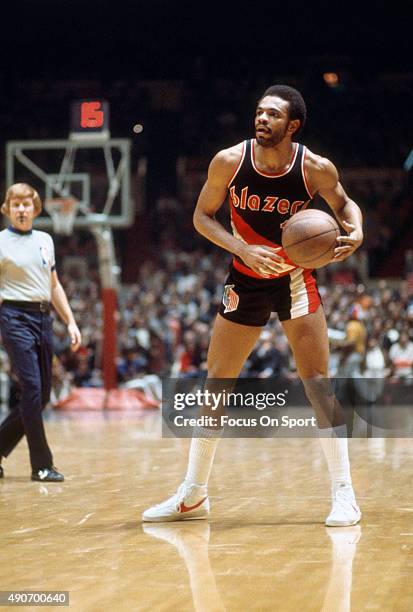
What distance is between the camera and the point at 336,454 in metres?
4.27

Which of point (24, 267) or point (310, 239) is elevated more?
point (310, 239)

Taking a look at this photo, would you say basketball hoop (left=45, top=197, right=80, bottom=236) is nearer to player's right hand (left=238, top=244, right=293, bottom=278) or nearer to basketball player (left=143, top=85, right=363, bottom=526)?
basketball player (left=143, top=85, right=363, bottom=526)

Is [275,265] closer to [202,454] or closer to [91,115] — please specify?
[202,454]

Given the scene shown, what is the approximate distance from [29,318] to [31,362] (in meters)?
0.27

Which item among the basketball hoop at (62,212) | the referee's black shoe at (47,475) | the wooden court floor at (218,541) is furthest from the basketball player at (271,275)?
A: the basketball hoop at (62,212)

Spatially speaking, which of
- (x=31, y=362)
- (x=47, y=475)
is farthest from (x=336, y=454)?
(x=31, y=362)

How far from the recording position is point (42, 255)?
236 inches

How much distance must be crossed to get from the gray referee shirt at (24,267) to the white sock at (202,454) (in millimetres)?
1953

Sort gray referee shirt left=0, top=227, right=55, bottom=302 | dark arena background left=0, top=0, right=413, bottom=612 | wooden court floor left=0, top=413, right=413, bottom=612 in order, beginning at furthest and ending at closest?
1. gray referee shirt left=0, top=227, right=55, bottom=302
2. dark arena background left=0, top=0, right=413, bottom=612
3. wooden court floor left=0, top=413, right=413, bottom=612

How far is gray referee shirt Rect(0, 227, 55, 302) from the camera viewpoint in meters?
5.91

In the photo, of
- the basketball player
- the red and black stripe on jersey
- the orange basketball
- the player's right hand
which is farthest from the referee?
the orange basketball

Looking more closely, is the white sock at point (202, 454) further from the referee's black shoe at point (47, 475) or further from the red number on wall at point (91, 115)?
the red number on wall at point (91, 115)

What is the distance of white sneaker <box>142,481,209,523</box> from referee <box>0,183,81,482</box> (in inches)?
61.5

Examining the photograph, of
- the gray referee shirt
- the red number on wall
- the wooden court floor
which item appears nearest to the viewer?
the wooden court floor
